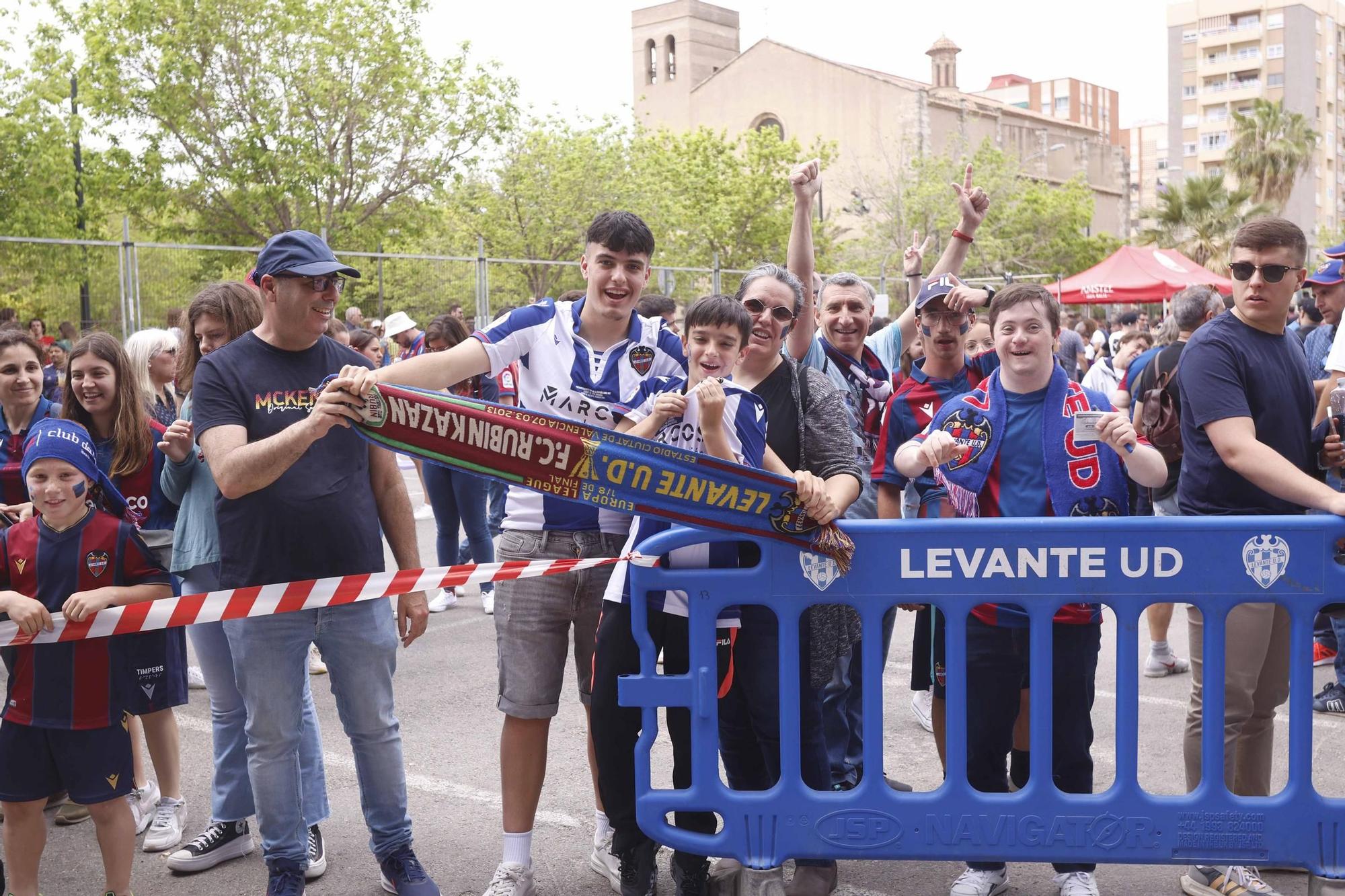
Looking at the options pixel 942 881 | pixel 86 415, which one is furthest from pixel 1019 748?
pixel 86 415

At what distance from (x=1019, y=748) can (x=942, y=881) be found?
52 centimetres

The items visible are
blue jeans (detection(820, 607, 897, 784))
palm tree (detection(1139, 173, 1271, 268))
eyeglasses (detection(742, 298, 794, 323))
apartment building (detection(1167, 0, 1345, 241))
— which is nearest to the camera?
eyeglasses (detection(742, 298, 794, 323))

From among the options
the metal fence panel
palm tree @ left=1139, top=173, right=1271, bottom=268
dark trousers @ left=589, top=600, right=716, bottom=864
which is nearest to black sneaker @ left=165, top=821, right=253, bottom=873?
dark trousers @ left=589, top=600, right=716, bottom=864

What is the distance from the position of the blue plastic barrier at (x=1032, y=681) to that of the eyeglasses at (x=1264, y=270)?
2.93 feet

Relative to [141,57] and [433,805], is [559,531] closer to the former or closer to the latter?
[433,805]

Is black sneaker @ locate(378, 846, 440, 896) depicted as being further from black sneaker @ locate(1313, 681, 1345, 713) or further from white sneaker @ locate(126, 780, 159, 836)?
black sneaker @ locate(1313, 681, 1345, 713)

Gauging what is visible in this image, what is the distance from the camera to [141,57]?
23.0 meters

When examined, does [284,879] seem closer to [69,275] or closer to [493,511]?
[493,511]

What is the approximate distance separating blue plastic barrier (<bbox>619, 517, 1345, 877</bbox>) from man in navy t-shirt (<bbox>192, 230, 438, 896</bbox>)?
879 mm

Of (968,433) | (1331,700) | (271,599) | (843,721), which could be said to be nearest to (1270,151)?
(1331,700)

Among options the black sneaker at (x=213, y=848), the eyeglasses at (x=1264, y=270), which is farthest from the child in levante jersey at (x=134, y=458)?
the eyeglasses at (x=1264, y=270)

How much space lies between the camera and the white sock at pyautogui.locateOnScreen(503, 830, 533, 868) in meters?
3.87

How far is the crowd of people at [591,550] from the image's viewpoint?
3.60m

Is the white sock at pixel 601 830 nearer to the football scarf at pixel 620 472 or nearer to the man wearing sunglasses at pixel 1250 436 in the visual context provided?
the football scarf at pixel 620 472
